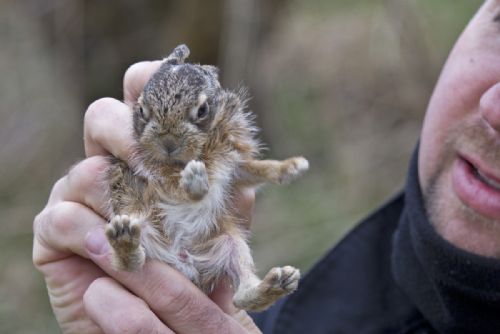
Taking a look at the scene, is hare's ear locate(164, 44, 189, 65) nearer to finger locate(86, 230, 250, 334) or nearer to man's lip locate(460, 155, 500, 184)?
finger locate(86, 230, 250, 334)

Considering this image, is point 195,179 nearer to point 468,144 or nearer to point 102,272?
point 102,272

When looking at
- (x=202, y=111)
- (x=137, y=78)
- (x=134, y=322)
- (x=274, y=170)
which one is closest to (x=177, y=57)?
(x=137, y=78)

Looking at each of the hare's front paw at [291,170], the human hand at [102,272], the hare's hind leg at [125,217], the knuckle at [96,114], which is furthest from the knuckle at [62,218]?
the hare's front paw at [291,170]

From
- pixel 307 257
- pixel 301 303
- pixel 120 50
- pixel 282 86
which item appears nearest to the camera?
pixel 301 303

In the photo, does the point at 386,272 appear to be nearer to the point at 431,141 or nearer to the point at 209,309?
the point at 431,141

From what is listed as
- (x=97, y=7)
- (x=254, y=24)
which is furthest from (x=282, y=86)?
(x=97, y=7)

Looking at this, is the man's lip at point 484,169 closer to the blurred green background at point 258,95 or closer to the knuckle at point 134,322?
the knuckle at point 134,322
